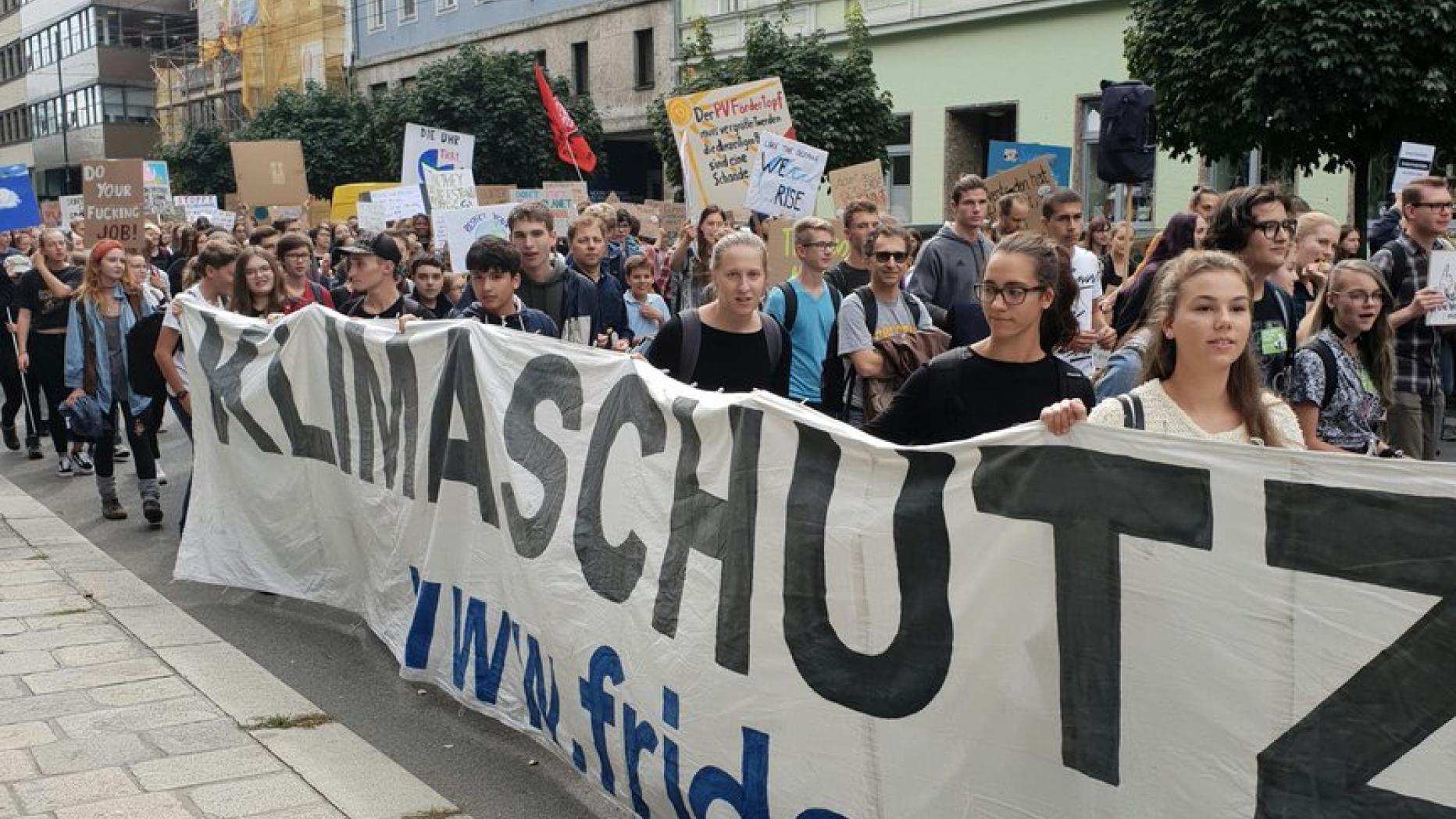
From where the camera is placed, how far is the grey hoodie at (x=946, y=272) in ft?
24.4

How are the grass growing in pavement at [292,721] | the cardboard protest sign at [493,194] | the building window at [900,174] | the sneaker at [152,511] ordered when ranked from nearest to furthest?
1. the grass growing in pavement at [292,721]
2. the sneaker at [152,511]
3. the cardboard protest sign at [493,194]
4. the building window at [900,174]

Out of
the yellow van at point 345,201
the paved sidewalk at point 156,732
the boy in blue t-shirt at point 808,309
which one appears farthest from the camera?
the yellow van at point 345,201

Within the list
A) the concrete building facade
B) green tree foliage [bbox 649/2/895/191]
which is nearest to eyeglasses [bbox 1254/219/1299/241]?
green tree foliage [bbox 649/2/895/191]

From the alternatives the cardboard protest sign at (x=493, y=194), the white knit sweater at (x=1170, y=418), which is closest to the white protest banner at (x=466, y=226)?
the white knit sweater at (x=1170, y=418)

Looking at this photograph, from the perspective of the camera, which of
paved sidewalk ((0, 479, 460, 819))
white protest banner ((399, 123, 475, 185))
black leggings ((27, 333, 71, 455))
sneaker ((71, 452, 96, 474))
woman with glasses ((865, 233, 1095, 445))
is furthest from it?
white protest banner ((399, 123, 475, 185))

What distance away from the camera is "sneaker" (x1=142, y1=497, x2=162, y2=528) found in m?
8.83

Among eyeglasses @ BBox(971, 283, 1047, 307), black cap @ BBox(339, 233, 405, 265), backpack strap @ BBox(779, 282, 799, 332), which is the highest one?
black cap @ BBox(339, 233, 405, 265)

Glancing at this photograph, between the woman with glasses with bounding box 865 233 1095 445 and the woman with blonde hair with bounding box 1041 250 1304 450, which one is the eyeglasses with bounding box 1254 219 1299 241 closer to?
the woman with glasses with bounding box 865 233 1095 445

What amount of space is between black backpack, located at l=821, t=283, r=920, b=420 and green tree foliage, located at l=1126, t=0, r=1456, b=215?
40.8ft

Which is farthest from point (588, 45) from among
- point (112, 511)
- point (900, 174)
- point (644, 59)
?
point (112, 511)

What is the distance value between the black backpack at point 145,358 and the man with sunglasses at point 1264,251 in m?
5.82

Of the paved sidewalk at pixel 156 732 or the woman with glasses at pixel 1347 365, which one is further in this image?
the woman with glasses at pixel 1347 365

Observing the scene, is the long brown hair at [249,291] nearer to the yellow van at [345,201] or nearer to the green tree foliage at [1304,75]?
the green tree foliage at [1304,75]

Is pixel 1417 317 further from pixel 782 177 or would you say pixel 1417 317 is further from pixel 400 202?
pixel 400 202
